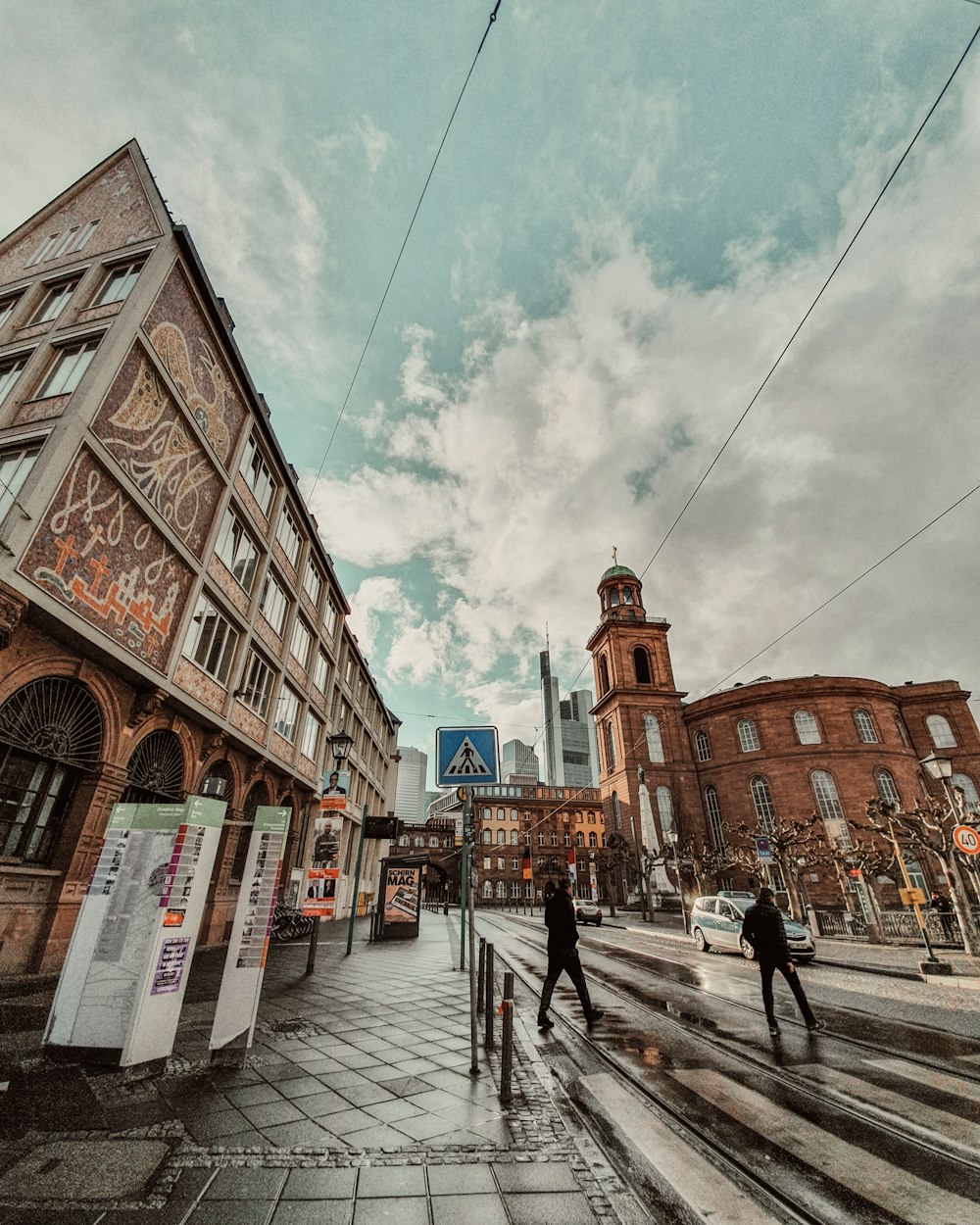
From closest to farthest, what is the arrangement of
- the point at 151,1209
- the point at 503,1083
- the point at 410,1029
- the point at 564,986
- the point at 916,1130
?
the point at 151,1209 → the point at 916,1130 → the point at 503,1083 → the point at 410,1029 → the point at 564,986

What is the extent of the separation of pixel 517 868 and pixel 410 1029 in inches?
2566

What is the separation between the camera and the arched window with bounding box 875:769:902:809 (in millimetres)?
38716

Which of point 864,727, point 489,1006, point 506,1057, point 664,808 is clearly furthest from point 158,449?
point 864,727

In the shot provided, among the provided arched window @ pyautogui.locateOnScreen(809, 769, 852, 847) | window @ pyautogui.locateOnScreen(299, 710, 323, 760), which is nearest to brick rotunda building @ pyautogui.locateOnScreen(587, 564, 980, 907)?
arched window @ pyautogui.locateOnScreen(809, 769, 852, 847)

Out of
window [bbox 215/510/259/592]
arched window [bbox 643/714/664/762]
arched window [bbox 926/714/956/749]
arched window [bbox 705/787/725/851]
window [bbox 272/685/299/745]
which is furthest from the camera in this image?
arched window [bbox 643/714/664/762]

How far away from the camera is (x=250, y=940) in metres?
5.79

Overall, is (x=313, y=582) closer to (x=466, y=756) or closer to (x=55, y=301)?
(x=55, y=301)

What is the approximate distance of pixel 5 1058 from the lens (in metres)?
4.92

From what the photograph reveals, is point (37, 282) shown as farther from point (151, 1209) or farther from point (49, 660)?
point (151, 1209)

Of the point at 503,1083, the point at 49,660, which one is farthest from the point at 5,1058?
the point at 49,660

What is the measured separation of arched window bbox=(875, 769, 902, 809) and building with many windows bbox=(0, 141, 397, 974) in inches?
1608

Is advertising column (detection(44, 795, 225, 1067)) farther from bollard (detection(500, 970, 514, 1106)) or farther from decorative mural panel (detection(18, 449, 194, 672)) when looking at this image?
decorative mural panel (detection(18, 449, 194, 672))

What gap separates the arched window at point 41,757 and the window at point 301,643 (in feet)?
29.6

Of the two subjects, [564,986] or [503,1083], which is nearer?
[503,1083]
